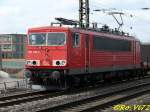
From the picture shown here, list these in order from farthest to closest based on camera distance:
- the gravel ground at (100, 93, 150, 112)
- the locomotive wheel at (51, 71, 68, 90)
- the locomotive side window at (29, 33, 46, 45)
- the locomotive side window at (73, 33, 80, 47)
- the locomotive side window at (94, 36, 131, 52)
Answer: the locomotive side window at (94, 36, 131, 52) < the locomotive side window at (29, 33, 46, 45) < the locomotive side window at (73, 33, 80, 47) < the locomotive wheel at (51, 71, 68, 90) < the gravel ground at (100, 93, 150, 112)

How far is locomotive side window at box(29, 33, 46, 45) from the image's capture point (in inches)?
896

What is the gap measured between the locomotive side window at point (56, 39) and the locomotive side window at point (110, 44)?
314 cm

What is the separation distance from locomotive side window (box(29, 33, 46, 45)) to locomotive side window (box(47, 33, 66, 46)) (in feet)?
0.98

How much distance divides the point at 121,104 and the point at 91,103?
1.15 m

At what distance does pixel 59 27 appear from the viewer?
22438 millimetres

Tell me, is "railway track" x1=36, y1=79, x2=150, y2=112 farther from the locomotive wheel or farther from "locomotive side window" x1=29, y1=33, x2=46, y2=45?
"locomotive side window" x1=29, y1=33, x2=46, y2=45

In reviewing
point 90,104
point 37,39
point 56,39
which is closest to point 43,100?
point 90,104

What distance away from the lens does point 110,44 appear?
27.3 meters

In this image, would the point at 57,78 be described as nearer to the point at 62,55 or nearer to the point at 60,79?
the point at 60,79

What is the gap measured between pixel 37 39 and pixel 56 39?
3.51 ft

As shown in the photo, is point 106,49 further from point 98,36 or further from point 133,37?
point 133,37

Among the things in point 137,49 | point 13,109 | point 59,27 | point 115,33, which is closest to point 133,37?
point 137,49

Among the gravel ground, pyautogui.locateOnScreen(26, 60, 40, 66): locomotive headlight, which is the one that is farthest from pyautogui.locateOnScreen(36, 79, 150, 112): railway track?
pyautogui.locateOnScreen(26, 60, 40, 66): locomotive headlight

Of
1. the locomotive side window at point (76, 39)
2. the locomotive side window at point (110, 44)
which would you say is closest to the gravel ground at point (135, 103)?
the locomotive side window at point (76, 39)
